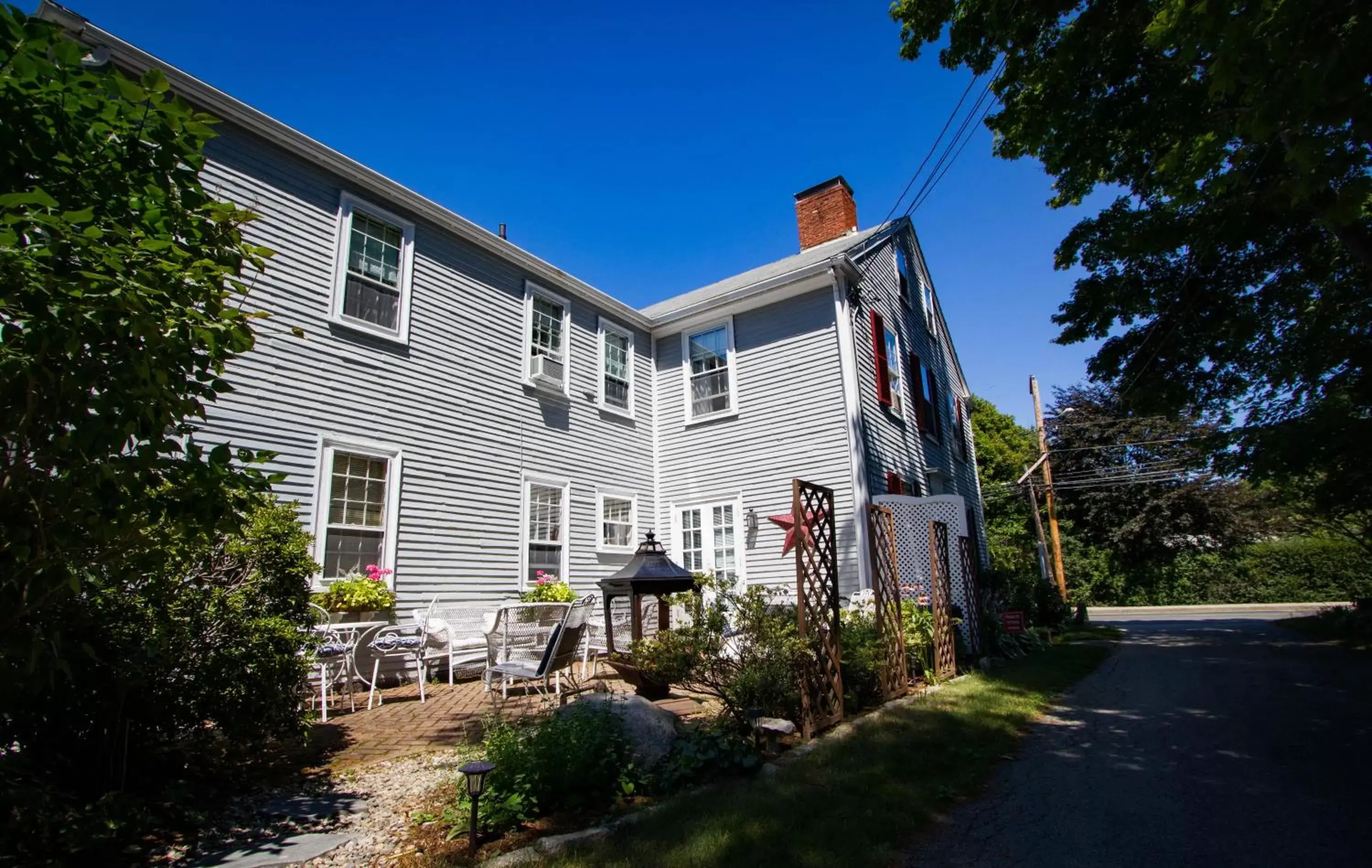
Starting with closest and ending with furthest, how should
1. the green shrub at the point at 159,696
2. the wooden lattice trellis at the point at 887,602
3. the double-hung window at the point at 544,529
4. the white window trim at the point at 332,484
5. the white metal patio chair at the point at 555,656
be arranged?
the green shrub at the point at 159,696 → the white metal patio chair at the point at 555,656 → the wooden lattice trellis at the point at 887,602 → the white window trim at the point at 332,484 → the double-hung window at the point at 544,529

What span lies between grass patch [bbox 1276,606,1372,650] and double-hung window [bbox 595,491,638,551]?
40.2 feet

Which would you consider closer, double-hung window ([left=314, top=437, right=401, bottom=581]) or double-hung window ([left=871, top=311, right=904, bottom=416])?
double-hung window ([left=314, top=437, right=401, bottom=581])

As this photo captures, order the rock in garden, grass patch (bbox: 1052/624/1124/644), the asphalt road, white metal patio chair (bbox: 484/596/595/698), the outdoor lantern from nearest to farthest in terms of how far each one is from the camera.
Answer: the asphalt road < the rock in garden < white metal patio chair (bbox: 484/596/595/698) < the outdoor lantern < grass patch (bbox: 1052/624/1124/644)

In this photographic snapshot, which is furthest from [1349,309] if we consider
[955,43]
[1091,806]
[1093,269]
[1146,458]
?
[1146,458]

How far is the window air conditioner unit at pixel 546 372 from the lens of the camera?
1137cm

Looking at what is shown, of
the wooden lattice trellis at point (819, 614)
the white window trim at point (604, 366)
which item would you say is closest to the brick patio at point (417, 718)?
the wooden lattice trellis at point (819, 614)

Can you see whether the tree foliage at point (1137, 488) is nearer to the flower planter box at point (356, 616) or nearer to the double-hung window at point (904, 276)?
the double-hung window at point (904, 276)

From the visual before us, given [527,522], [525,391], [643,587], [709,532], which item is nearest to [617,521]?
[709,532]

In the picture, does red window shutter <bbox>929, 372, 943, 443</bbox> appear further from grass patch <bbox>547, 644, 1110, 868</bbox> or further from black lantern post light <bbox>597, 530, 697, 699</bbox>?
black lantern post light <bbox>597, 530, 697, 699</bbox>

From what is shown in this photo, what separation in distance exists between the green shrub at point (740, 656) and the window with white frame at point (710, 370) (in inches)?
295

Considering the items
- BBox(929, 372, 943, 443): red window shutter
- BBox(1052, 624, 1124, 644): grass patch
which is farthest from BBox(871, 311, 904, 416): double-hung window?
BBox(1052, 624, 1124, 644): grass patch

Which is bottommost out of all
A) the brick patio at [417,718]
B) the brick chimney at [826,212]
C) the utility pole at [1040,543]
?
the brick patio at [417,718]

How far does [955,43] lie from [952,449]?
39.6ft

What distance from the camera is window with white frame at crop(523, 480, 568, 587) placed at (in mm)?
10805
